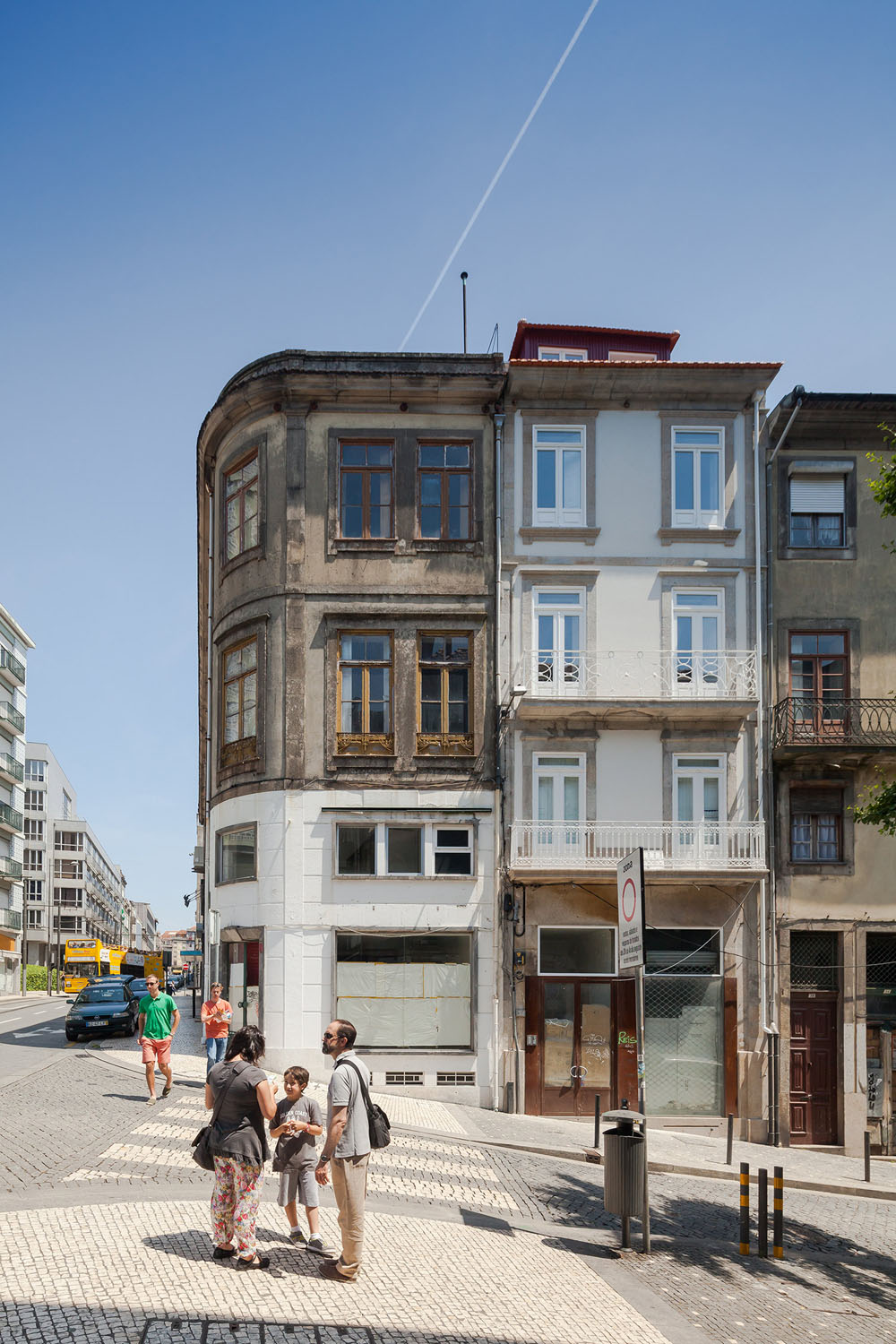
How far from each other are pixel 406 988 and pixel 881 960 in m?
9.15

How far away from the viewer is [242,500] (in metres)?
26.1

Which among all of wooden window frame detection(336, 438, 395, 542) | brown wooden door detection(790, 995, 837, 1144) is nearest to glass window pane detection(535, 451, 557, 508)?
wooden window frame detection(336, 438, 395, 542)

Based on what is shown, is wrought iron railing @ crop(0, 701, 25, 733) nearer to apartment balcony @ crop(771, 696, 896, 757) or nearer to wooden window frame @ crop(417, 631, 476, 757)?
wooden window frame @ crop(417, 631, 476, 757)

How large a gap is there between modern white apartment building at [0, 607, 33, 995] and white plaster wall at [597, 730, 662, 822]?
59303mm

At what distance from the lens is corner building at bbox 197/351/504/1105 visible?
2364 cm

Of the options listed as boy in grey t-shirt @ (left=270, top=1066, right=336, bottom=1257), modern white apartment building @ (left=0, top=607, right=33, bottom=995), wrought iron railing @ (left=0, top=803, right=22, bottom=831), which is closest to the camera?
boy in grey t-shirt @ (left=270, top=1066, right=336, bottom=1257)

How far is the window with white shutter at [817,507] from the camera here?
25781mm

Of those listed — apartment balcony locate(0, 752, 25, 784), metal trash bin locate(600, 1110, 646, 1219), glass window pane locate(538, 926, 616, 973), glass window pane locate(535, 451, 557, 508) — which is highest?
glass window pane locate(535, 451, 557, 508)

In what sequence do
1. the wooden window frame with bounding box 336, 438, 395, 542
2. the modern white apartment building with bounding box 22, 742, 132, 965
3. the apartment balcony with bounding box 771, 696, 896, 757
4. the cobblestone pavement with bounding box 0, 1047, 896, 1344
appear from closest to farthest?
the cobblestone pavement with bounding box 0, 1047, 896, 1344 → the apartment balcony with bounding box 771, 696, 896, 757 → the wooden window frame with bounding box 336, 438, 395, 542 → the modern white apartment building with bounding box 22, 742, 132, 965

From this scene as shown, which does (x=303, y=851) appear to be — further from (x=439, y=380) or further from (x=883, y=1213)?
(x=883, y=1213)

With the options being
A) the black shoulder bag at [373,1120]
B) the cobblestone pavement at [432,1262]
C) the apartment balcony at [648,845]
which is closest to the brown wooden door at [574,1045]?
the apartment balcony at [648,845]

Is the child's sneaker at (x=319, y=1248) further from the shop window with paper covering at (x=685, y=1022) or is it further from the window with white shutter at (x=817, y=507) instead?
the window with white shutter at (x=817, y=507)

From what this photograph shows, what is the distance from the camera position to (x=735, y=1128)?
76.6 ft

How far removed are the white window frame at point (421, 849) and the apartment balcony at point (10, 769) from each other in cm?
5831
